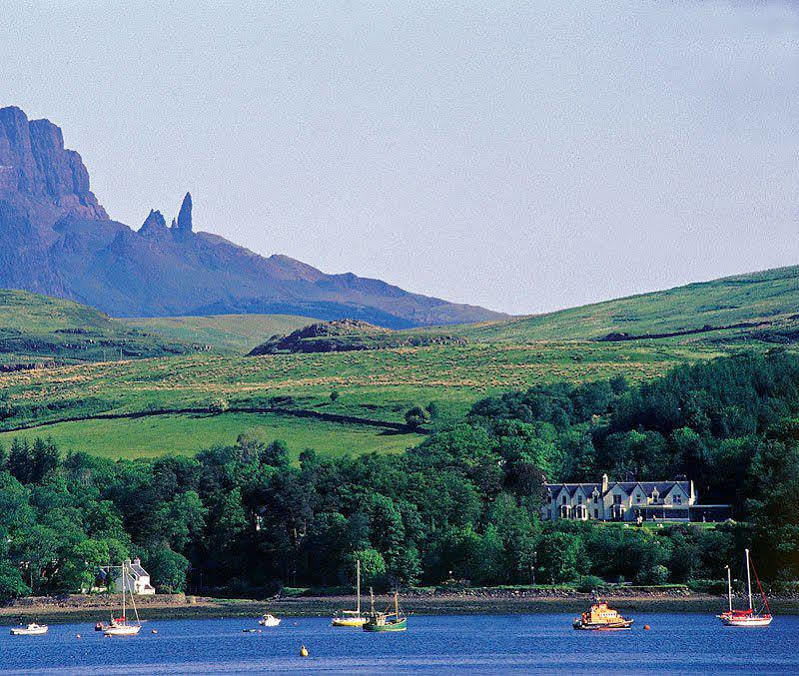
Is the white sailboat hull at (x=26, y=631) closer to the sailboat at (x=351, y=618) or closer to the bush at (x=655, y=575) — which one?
the sailboat at (x=351, y=618)

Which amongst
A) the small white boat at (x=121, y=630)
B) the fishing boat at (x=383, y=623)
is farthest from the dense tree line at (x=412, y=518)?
the small white boat at (x=121, y=630)

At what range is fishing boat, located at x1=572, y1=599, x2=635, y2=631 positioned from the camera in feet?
404

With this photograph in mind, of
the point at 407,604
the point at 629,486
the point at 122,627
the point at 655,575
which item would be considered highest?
the point at 629,486

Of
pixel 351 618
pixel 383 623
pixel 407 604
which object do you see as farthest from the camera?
pixel 407 604

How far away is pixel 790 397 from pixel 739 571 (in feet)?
197

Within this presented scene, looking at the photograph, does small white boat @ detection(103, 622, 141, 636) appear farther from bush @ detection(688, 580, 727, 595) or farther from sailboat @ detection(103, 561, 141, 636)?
bush @ detection(688, 580, 727, 595)

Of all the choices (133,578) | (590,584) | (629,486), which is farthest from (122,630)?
(629,486)

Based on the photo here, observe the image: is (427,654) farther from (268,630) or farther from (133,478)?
(133,478)

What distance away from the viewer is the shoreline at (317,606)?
139875mm

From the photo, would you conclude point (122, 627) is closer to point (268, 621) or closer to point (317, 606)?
point (268, 621)

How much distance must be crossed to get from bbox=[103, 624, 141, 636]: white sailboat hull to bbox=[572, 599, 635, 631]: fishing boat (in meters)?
35.9

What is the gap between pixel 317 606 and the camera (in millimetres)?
151250

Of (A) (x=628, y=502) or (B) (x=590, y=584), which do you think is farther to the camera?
(A) (x=628, y=502)

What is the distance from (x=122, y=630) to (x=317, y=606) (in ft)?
69.6
